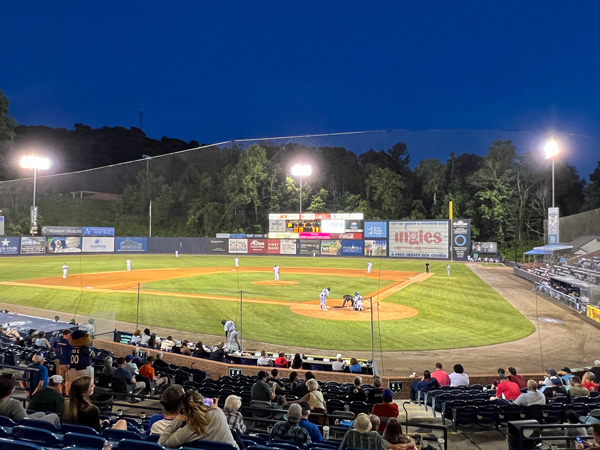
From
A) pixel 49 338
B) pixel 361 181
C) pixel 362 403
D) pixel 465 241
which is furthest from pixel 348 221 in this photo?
pixel 362 403

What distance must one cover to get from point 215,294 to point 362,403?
68.3ft

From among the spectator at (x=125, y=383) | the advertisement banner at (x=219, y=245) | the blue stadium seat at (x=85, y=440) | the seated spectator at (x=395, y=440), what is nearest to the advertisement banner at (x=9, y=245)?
the advertisement banner at (x=219, y=245)

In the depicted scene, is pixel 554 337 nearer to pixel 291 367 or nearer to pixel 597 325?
pixel 597 325

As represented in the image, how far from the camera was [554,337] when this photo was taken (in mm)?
17484

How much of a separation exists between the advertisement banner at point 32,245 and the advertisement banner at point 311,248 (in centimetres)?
3386

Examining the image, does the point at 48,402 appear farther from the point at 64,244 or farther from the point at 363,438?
the point at 64,244

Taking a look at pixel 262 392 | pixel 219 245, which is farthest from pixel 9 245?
pixel 262 392

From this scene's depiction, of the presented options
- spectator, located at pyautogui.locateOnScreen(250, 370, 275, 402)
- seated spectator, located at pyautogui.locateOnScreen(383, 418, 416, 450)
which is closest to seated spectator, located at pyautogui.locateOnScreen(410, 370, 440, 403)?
spectator, located at pyautogui.locateOnScreen(250, 370, 275, 402)

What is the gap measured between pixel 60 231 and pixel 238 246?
77.0 ft

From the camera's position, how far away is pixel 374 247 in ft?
195

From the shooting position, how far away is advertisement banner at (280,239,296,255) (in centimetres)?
6305

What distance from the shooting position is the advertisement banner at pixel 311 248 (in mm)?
61656

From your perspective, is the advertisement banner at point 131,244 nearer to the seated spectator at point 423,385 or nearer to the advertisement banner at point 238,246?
the advertisement banner at point 238,246

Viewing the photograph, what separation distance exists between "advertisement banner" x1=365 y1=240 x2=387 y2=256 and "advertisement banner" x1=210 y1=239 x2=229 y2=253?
816 inches
